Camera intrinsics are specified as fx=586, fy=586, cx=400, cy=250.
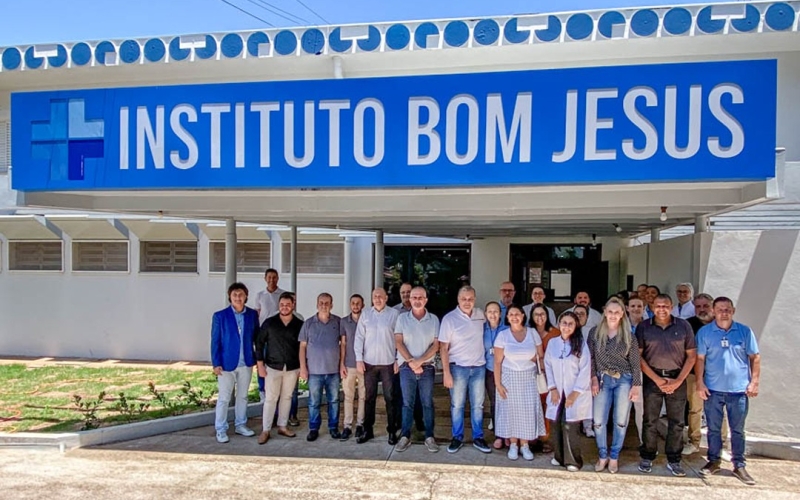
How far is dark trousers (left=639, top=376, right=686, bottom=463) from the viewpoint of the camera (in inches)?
198

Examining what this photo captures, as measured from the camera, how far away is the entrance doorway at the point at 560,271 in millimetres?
12969

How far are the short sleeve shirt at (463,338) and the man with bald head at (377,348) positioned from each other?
1.75ft

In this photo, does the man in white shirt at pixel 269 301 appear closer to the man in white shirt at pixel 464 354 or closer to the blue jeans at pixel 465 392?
the man in white shirt at pixel 464 354

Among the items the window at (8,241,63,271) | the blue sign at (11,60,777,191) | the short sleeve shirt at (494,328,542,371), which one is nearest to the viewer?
the blue sign at (11,60,777,191)

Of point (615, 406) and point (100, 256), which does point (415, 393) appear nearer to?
point (615, 406)

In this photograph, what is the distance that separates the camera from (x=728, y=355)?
488 centimetres

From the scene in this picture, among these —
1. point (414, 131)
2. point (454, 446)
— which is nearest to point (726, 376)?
point (454, 446)

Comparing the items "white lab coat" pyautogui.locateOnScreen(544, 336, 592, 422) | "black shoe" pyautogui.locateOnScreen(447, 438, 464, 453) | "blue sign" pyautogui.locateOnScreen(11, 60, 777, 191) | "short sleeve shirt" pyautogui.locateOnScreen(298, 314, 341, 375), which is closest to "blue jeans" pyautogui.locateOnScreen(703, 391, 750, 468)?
"white lab coat" pyautogui.locateOnScreen(544, 336, 592, 422)

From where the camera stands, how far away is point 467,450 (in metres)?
5.62

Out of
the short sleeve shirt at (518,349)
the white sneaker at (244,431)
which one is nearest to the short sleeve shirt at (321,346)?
the white sneaker at (244,431)

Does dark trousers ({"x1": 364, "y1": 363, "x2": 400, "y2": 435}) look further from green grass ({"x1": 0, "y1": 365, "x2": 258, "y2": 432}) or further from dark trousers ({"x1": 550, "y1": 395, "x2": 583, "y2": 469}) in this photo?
green grass ({"x1": 0, "y1": 365, "x2": 258, "y2": 432})

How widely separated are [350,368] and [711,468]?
3.37 m

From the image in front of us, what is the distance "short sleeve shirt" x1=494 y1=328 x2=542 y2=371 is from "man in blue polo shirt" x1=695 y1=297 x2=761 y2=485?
4.51ft

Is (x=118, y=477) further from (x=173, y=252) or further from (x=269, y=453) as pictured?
(x=173, y=252)
